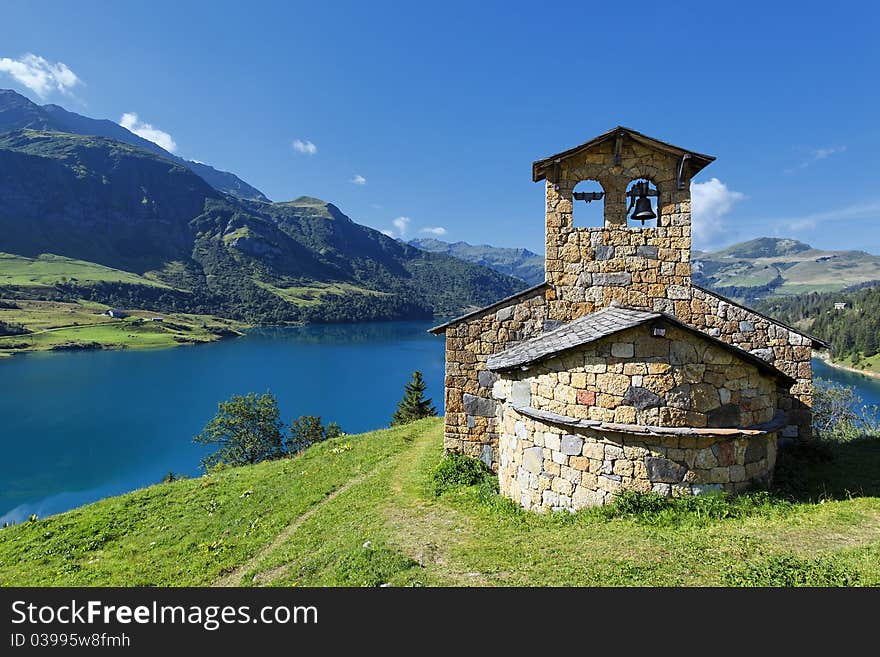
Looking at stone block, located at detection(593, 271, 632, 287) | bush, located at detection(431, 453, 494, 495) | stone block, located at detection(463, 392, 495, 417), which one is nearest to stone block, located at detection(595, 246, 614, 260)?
stone block, located at detection(593, 271, 632, 287)

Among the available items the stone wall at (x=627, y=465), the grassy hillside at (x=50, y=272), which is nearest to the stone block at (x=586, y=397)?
the stone wall at (x=627, y=465)

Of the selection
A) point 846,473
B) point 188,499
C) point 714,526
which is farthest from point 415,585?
point 188,499

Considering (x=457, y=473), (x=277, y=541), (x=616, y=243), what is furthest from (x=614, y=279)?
(x=277, y=541)

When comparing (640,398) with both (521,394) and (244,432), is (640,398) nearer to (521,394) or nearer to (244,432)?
(521,394)

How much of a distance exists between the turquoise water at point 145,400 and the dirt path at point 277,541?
3529cm

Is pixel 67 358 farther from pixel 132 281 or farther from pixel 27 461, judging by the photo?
pixel 132 281

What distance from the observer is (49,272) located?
17075cm

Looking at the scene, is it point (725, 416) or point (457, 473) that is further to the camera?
point (457, 473)

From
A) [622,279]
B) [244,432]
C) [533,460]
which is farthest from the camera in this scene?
[244,432]

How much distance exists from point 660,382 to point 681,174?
5.18 metres

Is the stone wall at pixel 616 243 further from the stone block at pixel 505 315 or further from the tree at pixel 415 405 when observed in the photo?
the tree at pixel 415 405

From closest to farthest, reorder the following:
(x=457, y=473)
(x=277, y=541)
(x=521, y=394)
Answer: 1. (x=521, y=394)
2. (x=277, y=541)
3. (x=457, y=473)

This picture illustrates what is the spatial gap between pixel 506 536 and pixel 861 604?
4.08m

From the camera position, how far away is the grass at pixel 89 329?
329 ft
